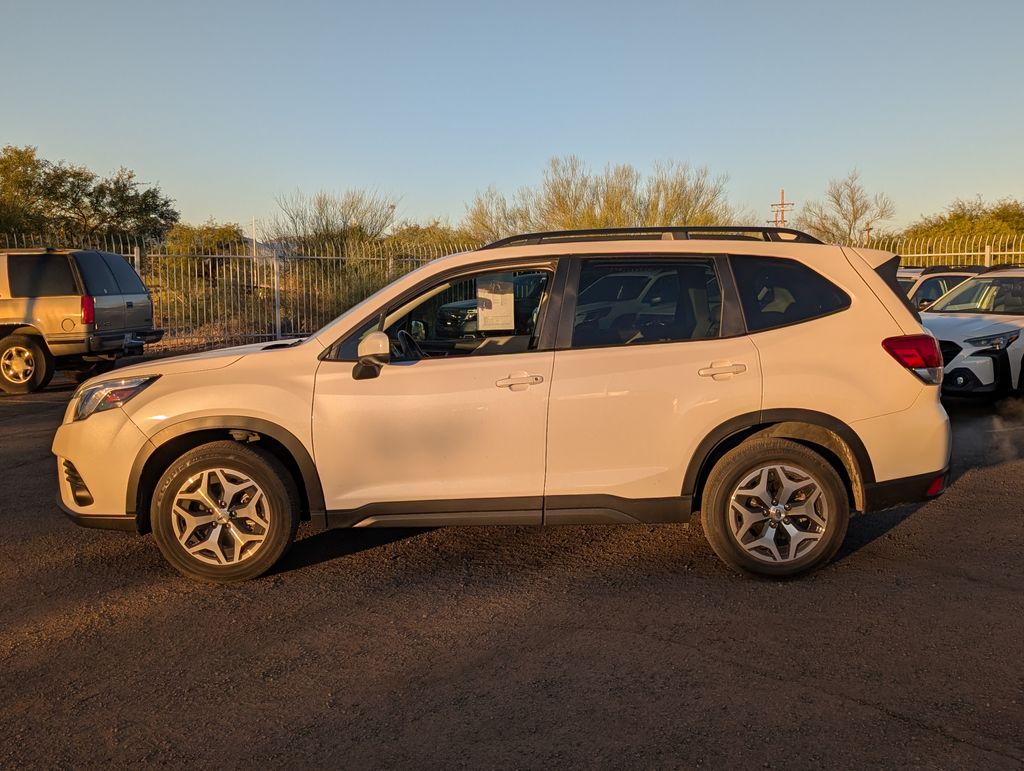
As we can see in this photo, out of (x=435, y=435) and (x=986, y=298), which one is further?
(x=986, y=298)

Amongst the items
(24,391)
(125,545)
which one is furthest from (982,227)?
(125,545)

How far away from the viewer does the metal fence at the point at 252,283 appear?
19328mm

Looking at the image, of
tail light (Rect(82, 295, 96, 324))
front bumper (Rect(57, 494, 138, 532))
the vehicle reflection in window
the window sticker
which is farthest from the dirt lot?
tail light (Rect(82, 295, 96, 324))

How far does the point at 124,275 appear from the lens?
1355 cm

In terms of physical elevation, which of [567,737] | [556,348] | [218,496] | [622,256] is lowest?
[567,737]

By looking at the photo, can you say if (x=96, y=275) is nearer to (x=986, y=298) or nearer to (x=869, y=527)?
(x=869, y=527)

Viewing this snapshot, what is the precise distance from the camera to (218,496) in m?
4.95

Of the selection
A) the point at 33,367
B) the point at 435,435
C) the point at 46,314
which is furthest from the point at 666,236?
the point at 33,367

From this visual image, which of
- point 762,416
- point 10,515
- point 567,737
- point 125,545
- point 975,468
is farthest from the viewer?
point 975,468

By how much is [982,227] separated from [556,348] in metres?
38.5

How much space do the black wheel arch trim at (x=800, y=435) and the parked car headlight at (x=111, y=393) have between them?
303 centimetres

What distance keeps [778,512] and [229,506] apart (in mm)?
2967

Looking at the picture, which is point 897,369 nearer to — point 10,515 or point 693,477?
point 693,477

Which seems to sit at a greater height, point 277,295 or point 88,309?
point 277,295
